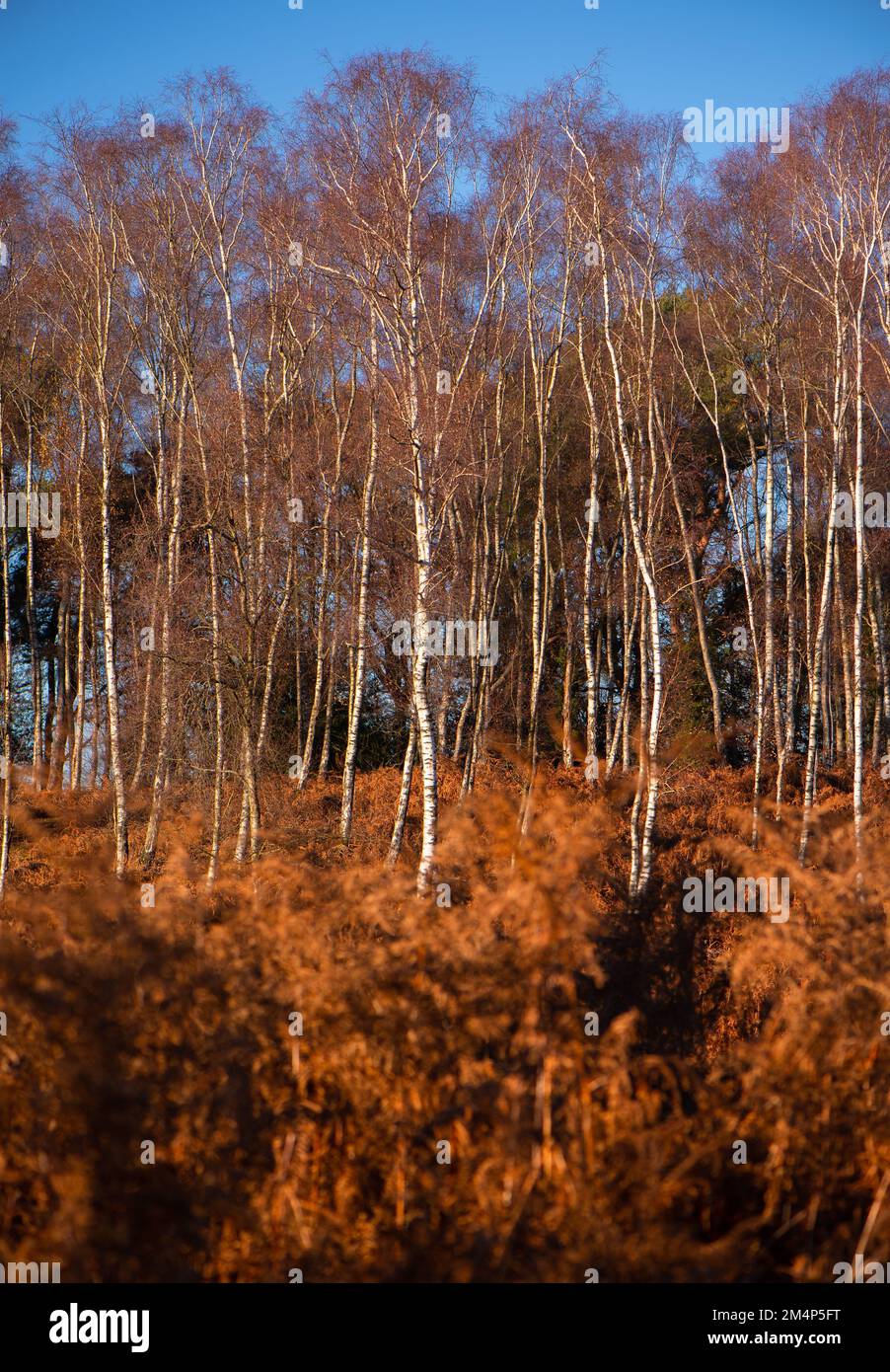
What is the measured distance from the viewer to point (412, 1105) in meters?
5.28

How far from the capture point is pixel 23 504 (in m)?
21.8

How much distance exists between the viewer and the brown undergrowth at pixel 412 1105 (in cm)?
457

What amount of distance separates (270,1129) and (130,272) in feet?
53.4

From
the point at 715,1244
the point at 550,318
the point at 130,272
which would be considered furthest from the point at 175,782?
the point at 715,1244

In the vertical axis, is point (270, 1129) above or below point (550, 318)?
below

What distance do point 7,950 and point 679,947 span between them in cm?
667

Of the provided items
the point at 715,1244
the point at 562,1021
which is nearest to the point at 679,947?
the point at 562,1021

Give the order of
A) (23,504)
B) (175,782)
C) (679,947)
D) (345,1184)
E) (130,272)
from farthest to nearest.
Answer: (23,504), (175,782), (130,272), (679,947), (345,1184)

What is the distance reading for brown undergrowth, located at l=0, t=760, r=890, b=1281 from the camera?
15.0 ft

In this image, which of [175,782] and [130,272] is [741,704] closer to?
[175,782]

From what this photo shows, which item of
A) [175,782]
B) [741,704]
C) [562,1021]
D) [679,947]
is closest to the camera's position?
[562,1021]
